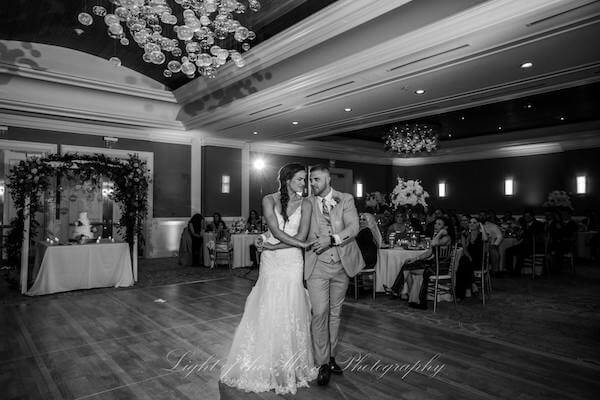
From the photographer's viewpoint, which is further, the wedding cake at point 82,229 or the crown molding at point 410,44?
the wedding cake at point 82,229

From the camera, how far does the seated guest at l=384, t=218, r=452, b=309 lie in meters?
5.34

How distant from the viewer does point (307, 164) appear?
44.2ft

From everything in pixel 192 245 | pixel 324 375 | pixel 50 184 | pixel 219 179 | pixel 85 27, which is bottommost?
pixel 324 375

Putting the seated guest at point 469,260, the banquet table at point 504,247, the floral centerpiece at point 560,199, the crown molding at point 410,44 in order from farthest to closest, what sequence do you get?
the floral centerpiece at point 560,199 < the banquet table at point 504,247 < the seated guest at point 469,260 < the crown molding at point 410,44

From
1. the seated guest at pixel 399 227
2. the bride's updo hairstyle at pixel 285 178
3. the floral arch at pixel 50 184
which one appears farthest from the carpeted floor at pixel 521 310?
the bride's updo hairstyle at pixel 285 178

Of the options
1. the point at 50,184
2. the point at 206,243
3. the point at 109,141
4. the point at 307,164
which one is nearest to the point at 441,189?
the point at 307,164

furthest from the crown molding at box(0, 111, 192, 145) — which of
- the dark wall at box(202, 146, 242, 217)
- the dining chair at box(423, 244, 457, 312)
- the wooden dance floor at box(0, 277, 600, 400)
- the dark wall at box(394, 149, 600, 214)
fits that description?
the dark wall at box(394, 149, 600, 214)

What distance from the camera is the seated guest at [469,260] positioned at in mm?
5676

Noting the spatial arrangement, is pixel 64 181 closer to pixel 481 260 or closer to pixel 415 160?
pixel 481 260

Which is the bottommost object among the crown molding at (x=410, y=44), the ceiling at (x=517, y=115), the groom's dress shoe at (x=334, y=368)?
the groom's dress shoe at (x=334, y=368)

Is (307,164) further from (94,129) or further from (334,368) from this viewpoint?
(334,368)

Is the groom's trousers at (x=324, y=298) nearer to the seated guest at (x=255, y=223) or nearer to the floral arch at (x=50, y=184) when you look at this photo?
the floral arch at (x=50, y=184)

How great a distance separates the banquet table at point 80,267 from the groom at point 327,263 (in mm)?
4923

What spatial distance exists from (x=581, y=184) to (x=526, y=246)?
5377 mm
